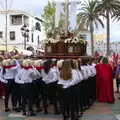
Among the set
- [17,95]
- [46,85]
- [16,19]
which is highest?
[16,19]

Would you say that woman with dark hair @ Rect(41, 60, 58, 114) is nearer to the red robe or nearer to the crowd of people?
the crowd of people

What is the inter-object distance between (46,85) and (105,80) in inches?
150

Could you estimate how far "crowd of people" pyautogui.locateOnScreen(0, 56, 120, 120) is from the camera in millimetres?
12219

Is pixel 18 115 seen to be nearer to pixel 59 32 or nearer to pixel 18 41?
pixel 59 32

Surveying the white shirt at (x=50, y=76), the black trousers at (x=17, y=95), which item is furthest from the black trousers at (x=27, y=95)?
the white shirt at (x=50, y=76)

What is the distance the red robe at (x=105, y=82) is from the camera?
16.9 meters

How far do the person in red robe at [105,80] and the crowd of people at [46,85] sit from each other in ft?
4.27

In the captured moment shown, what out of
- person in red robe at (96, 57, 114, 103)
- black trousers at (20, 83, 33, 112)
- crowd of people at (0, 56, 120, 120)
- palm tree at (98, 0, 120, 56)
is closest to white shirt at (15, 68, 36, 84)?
crowd of people at (0, 56, 120, 120)

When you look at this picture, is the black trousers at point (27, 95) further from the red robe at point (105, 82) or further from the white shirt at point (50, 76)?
the red robe at point (105, 82)

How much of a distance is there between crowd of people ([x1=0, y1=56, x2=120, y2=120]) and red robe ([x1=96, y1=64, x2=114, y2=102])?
1.31 m

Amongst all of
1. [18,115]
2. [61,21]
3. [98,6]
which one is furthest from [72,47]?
[98,6]

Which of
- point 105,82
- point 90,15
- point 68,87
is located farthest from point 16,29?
point 68,87

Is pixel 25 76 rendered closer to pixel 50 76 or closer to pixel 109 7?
pixel 50 76

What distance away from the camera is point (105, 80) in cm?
1712
